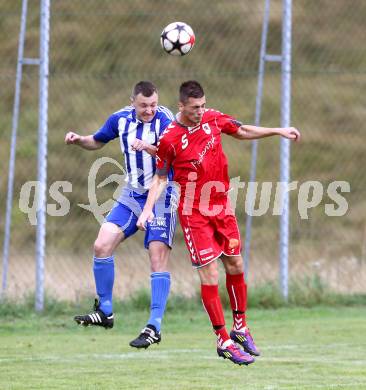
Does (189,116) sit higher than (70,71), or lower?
lower

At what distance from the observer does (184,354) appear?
1032 centimetres

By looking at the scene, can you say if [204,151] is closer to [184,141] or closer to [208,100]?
[184,141]

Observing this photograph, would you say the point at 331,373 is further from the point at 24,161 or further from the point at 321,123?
the point at 321,123

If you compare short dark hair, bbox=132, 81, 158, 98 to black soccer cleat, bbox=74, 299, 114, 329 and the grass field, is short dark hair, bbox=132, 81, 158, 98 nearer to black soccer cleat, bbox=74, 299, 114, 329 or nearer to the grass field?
black soccer cleat, bbox=74, 299, 114, 329

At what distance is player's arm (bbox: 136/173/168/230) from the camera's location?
27.6 ft

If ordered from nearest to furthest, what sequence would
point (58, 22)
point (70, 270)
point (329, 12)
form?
1. point (70, 270)
2. point (58, 22)
3. point (329, 12)

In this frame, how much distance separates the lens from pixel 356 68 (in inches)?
869

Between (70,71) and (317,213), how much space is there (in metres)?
5.71

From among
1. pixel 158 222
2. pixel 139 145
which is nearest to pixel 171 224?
pixel 158 222

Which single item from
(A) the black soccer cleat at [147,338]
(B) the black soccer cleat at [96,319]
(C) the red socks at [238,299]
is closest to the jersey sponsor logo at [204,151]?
(C) the red socks at [238,299]

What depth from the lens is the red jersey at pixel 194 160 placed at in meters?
8.54

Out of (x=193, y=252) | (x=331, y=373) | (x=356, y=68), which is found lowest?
(x=331, y=373)

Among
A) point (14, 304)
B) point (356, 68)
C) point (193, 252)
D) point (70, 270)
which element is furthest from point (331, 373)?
point (356, 68)

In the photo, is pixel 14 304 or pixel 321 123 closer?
pixel 14 304
